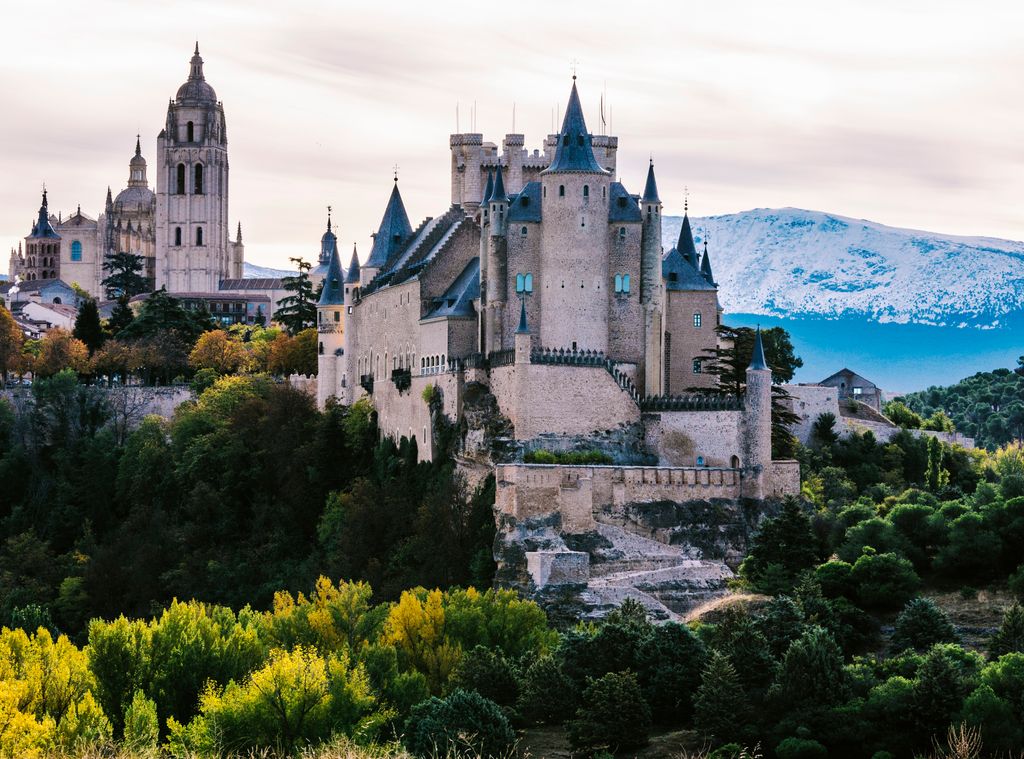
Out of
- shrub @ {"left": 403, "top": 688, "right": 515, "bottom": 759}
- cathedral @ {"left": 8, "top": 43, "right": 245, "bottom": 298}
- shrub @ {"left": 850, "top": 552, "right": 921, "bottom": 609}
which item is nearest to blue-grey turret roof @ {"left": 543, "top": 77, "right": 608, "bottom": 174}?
shrub @ {"left": 850, "top": 552, "right": 921, "bottom": 609}

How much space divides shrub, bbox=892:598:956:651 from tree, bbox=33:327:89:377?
6371cm

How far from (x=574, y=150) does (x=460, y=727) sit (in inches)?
1120

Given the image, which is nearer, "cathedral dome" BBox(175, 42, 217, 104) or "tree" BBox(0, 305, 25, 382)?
"tree" BBox(0, 305, 25, 382)

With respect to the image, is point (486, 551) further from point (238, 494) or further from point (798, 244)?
point (798, 244)

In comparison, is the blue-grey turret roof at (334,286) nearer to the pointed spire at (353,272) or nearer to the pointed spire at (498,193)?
the pointed spire at (353,272)

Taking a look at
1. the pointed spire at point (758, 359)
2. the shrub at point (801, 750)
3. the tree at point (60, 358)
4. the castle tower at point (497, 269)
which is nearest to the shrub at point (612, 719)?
the shrub at point (801, 750)

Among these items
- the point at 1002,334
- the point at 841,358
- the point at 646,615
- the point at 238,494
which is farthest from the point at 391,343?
the point at 1002,334

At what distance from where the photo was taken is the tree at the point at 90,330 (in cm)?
11231

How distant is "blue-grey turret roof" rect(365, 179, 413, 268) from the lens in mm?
87125

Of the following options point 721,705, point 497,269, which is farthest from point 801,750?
point 497,269

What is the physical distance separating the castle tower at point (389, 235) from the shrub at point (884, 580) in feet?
110

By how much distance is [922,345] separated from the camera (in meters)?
164

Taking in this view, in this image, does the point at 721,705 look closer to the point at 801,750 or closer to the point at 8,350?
the point at 801,750

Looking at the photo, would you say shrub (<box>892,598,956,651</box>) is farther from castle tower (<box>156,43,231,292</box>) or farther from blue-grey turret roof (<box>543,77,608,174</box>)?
castle tower (<box>156,43,231,292</box>)
